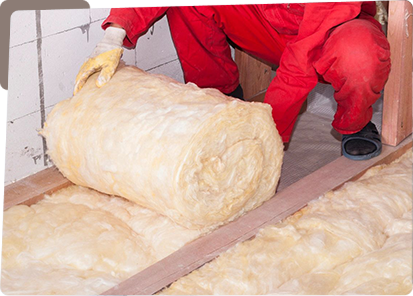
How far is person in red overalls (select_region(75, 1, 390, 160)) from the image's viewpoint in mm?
2232

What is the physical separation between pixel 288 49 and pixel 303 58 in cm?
6

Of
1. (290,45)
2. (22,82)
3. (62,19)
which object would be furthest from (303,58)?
(22,82)

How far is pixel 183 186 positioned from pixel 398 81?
2.77ft

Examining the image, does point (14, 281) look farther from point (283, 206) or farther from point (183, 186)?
point (283, 206)

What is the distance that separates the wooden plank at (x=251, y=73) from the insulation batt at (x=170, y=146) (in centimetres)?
69

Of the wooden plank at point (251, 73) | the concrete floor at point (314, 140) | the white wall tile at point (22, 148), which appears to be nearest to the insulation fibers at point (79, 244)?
the white wall tile at point (22, 148)

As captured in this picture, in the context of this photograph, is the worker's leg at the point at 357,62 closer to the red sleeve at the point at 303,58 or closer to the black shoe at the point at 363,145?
the red sleeve at the point at 303,58

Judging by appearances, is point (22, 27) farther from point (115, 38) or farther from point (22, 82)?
point (115, 38)

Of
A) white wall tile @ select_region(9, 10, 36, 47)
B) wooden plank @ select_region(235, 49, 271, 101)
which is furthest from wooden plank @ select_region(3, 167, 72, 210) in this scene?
wooden plank @ select_region(235, 49, 271, 101)

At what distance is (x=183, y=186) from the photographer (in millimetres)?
2025

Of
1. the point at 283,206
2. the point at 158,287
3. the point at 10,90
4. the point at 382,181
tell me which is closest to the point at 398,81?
the point at 382,181

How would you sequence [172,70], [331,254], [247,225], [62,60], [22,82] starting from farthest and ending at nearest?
[172,70] < [62,60] < [22,82] < [247,225] < [331,254]

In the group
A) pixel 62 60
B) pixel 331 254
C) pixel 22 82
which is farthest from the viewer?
pixel 62 60

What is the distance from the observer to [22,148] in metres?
2.36
